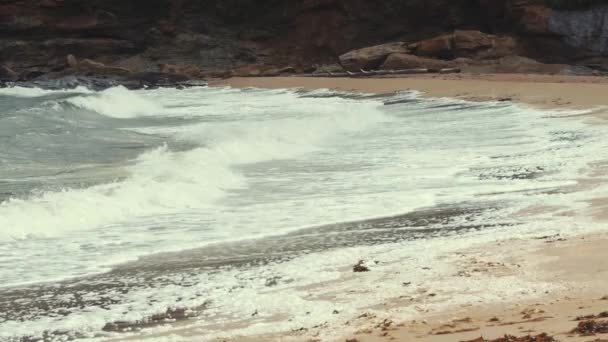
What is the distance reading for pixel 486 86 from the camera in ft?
82.2

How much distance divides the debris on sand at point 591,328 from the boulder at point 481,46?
102 ft

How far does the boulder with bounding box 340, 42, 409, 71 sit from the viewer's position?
35656 mm

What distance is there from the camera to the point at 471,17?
4131cm

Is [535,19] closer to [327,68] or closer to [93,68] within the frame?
[327,68]

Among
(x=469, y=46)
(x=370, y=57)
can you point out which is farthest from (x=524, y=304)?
(x=370, y=57)

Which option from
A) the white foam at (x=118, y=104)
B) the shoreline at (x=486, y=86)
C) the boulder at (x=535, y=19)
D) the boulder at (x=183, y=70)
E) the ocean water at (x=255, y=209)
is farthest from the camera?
the boulder at (x=183, y=70)

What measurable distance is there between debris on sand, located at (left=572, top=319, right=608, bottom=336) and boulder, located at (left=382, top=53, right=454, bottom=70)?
30.2 metres

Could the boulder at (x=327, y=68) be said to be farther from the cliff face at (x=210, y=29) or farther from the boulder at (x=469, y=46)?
the boulder at (x=469, y=46)

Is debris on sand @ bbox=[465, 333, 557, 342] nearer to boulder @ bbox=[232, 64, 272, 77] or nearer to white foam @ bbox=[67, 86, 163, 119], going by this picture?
white foam @ bbox=[67, 86, 163, 119]

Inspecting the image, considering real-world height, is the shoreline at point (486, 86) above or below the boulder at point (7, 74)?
below

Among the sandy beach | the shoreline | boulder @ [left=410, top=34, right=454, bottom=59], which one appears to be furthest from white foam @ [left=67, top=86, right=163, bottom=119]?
the sandy beach

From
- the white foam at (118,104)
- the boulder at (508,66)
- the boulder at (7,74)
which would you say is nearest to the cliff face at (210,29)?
the boulder at (7,74)

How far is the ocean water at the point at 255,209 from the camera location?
17.2 ft

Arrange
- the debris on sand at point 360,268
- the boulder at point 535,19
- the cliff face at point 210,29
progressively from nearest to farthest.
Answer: the debris on sand at point 360,268 < the boulder at point 535,19 < the cliff face at point 210,29
